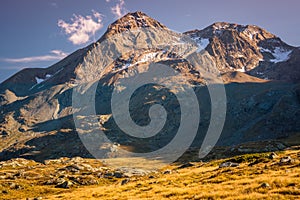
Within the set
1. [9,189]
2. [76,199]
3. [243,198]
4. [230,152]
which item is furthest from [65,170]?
[243,198]

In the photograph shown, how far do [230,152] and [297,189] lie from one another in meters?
113

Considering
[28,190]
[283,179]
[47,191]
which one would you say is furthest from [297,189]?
[28,190]

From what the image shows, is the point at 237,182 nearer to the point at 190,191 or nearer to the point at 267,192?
the point at 190,191

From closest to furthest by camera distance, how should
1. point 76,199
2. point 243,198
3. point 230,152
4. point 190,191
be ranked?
point 243,198, point 190,191, point 76,199, point 230,152

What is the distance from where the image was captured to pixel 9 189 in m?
81.6

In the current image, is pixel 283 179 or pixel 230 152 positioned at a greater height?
pixel 283 179

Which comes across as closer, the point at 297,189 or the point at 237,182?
the point at 297,189

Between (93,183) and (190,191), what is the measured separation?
2373 inches

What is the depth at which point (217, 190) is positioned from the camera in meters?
28.7


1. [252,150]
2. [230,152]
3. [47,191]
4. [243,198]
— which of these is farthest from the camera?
[230,152]

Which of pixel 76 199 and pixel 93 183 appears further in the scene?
pixel 93 183

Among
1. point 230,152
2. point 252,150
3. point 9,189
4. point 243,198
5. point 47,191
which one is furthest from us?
point 230,152

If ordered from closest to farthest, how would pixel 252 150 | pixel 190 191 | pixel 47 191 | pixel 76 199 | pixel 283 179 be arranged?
pixel 283 179 < pixel 190 191 < pixel 76 199 < pixel 47 191 < pixel 252 150

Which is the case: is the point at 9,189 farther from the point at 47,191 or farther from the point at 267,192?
the point at 267,192
